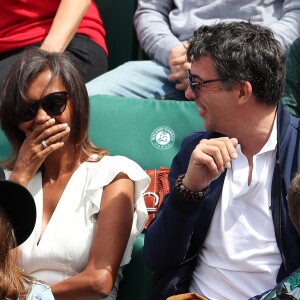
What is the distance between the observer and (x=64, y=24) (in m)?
3.91

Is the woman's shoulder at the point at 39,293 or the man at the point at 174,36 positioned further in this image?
the man at the point at 174,36

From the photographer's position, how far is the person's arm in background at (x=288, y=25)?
3822mm

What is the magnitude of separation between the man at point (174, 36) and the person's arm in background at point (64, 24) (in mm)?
243

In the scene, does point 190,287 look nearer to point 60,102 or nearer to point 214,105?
point 214,105

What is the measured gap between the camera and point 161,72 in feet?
13.1

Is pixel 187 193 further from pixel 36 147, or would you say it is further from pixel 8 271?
pixel 36 147

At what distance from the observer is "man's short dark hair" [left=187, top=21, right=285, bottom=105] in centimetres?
279

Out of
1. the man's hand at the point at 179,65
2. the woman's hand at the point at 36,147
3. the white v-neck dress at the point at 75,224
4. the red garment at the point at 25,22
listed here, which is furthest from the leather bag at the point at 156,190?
the red garment at the point at 25,22

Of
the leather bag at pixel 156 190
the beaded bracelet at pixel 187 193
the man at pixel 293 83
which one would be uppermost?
the beaded bracelet at pixel 187 193

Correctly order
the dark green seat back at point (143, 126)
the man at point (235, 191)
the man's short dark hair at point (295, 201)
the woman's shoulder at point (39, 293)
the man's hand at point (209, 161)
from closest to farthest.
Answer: the man's short dark hair at point (295, 201), the woman's shoulder at point (39, 293), the man's hand at point (209, 161), the man at point (235, 191), the dark green seat back at point (143, 126)

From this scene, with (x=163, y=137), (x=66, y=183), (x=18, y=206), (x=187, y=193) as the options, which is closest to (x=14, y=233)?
(x=18, y=206)

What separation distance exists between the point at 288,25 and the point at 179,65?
528 millimetres

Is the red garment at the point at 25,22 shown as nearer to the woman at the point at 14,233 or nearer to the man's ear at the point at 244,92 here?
the man's ear at the point at 244,92

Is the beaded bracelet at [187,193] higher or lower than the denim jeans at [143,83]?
higher
